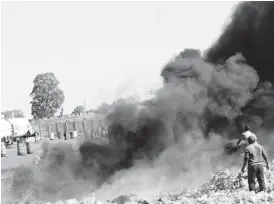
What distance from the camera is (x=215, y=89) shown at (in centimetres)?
2016

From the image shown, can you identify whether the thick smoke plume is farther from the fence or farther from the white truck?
the fence

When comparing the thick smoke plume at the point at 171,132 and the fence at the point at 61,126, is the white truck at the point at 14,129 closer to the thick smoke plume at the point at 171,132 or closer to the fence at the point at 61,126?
the thick smoke plume at the point at 171,132

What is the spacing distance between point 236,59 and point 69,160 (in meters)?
11.0

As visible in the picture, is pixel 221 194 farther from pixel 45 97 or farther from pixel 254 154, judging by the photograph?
pixel 45 97

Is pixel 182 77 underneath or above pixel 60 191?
above

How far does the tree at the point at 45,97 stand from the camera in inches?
2554

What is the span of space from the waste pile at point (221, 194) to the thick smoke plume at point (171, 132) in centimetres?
364

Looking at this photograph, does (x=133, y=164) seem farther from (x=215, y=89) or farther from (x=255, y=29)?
(x=255, y=29)

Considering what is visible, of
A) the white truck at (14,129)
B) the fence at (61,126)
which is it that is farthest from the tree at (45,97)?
the white truck at (14,129)

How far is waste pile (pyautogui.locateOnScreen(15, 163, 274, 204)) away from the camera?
1031cm

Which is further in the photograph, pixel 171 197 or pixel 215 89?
pixel 215 89

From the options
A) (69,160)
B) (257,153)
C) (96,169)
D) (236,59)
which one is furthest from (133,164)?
(257,153)

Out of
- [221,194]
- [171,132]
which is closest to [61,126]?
[171,132]

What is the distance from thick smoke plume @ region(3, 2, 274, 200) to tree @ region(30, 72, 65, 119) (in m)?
44.2
